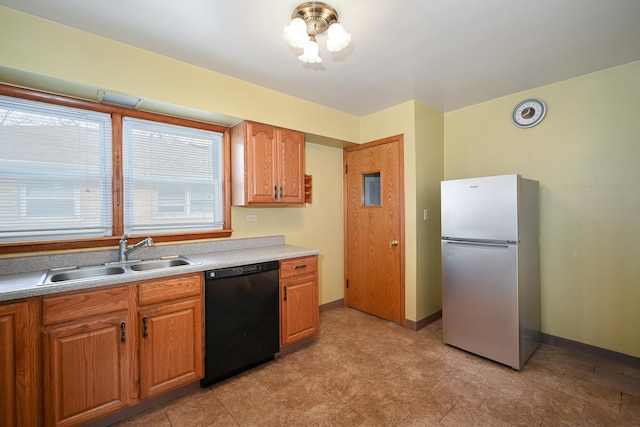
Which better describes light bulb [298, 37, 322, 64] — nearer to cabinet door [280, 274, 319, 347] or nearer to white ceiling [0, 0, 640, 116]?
white ceiling [0, 0, 640, 116]

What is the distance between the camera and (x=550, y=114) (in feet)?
8.91

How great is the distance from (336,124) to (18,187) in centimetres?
283

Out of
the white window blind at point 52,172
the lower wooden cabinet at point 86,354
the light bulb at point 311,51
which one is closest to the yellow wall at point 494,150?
the white window blind at point 52,172

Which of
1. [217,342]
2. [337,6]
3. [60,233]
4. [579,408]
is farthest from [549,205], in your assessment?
[60,233]

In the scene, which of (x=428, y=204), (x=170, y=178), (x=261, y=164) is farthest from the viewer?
(x=428, y=204)

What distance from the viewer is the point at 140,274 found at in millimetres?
1812

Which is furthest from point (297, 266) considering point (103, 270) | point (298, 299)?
point (103, 270)

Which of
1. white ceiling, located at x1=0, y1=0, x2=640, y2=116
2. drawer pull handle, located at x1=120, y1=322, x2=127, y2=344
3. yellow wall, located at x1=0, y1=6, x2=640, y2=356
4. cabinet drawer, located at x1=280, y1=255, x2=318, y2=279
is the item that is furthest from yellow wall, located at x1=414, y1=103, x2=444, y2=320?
drawer pull handle, located at x1=120, y1=322, x2=127, y2=344

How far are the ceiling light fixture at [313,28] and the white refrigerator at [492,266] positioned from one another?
166 centimetres

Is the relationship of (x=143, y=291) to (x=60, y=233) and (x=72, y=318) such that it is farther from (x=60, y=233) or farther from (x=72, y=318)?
(x=60, y=233)

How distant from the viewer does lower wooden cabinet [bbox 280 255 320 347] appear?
2527 millimetres

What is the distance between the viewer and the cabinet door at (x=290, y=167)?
2832 mm

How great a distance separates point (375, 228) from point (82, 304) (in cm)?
280

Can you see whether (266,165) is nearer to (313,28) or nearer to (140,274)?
(313,28)
